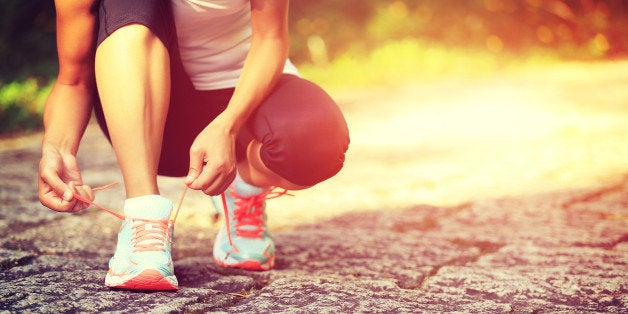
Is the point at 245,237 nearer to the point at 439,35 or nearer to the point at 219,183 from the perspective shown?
the point at 219,183

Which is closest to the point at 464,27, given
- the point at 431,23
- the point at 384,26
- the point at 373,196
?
the point at 431,23

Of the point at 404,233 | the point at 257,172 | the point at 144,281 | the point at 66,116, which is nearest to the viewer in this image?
the point at 144,281

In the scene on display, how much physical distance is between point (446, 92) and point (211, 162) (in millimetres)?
4461

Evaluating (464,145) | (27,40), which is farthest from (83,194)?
(27,40)

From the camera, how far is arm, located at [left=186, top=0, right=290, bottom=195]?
1397mm

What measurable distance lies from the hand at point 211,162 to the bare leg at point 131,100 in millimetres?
79

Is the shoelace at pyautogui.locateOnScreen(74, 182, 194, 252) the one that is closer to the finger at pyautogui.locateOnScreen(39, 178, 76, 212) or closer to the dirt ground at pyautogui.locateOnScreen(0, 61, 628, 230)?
the finger at pyautogui.locateOnScreen(39, 178, 76, 212)

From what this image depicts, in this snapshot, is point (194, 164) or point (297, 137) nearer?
point (194, 164)

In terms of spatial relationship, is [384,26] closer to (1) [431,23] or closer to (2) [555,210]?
(1) [431,23]

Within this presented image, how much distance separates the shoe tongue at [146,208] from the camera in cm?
138

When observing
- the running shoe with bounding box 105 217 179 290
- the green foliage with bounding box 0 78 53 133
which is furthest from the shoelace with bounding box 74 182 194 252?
the green foliage with bounding box 0 78 53 133

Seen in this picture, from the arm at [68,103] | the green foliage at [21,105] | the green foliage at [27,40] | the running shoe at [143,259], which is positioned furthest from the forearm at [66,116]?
the green foliage at [27,40]

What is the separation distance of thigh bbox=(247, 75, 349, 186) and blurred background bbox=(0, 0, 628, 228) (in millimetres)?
716

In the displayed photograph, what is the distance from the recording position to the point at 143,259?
1.35m
